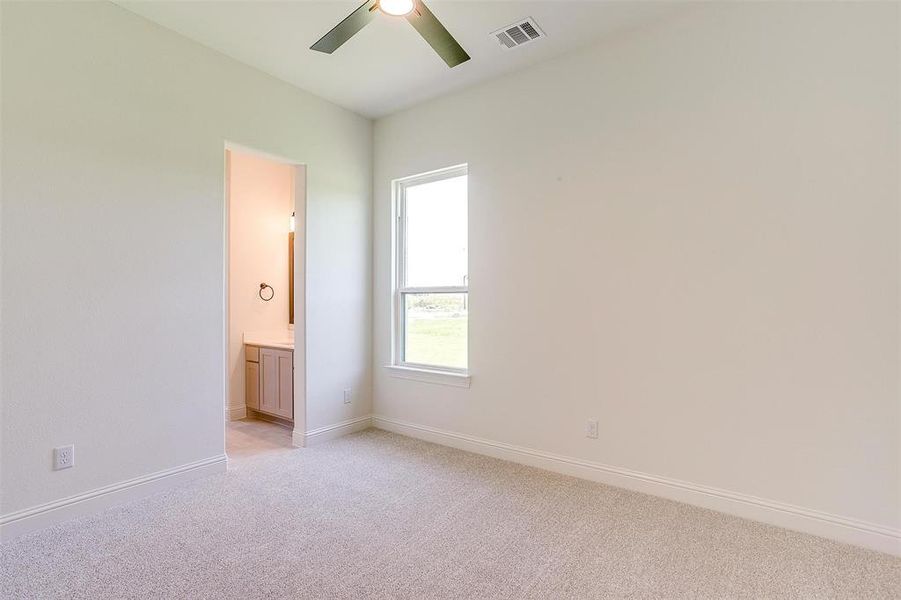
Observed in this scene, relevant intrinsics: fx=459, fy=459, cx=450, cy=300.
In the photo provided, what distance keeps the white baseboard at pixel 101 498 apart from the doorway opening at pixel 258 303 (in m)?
0.78

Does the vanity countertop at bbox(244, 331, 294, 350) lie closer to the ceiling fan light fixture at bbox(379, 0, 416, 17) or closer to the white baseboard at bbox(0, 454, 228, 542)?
the white baseboard at bbox(0, 454, 228, 542)

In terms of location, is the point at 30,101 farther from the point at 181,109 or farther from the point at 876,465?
the point at 876,465

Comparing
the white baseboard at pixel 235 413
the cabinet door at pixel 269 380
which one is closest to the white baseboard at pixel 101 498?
the cabinet door at pixel 269 380

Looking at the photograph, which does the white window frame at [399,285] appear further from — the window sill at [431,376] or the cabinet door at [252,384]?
the cabinet door at [252,384]

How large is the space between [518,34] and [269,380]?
358cm

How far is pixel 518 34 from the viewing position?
286 centimetres

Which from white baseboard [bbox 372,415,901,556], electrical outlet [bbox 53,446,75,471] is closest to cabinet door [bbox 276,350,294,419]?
white baseboard [bbox 372,415,901,556]

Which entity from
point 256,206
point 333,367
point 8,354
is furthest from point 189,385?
point 256,206

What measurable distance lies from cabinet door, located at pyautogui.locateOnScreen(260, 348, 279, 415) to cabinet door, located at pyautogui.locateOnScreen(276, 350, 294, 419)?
0.21ft

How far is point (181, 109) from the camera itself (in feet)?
9.57

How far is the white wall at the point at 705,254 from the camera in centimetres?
220

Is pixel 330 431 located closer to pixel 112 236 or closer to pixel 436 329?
pixel 436 329

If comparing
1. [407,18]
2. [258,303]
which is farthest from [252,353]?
[407,18]

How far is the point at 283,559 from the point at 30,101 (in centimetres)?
258
